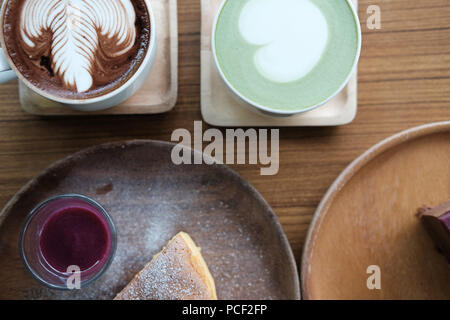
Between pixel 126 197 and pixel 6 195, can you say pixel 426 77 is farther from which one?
pixel 6 195

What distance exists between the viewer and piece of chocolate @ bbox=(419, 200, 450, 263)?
0.89 metres

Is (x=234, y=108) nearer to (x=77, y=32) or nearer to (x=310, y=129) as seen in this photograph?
(x=310, y=129)

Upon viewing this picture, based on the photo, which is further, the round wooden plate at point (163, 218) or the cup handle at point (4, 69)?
the round wooden plate at point (163, 218)

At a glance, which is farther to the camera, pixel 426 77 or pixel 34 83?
pixel 426 77

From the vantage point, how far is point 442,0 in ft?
3.30

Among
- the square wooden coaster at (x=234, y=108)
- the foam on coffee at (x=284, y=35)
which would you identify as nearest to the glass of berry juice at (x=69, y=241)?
the square wooden coaster at (x=234, y=108)

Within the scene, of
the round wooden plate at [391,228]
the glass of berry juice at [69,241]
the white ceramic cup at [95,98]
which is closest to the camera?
the white ceramic cup at [95,98]

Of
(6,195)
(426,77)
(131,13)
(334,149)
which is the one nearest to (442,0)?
(426,77)

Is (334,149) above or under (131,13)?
under

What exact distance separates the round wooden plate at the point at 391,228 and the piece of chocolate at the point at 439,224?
18 millimetres

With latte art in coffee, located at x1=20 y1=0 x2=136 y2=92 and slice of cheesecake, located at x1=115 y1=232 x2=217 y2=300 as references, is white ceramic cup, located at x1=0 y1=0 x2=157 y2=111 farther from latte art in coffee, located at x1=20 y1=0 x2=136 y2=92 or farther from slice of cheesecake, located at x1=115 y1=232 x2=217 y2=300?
slice of cheesecake, located at x1=115 y1=232 x2=217 y2=300

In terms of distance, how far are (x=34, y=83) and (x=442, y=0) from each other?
93cm

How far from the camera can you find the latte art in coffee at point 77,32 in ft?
2.58

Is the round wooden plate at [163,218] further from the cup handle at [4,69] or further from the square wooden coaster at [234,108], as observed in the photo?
the cup handle at [4,69]
